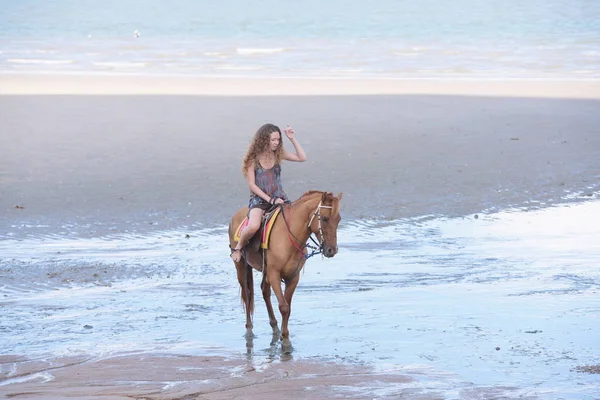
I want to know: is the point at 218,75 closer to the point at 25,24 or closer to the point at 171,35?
the point at 171,35

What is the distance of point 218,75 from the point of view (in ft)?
107

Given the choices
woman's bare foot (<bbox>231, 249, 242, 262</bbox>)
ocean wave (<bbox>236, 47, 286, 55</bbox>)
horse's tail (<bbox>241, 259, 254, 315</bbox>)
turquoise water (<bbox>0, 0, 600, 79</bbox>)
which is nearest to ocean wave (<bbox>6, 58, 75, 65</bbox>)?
turquoise water (<bbox>0, 0, 600, 79</bbox>)

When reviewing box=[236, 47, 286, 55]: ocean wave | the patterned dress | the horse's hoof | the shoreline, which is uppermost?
box=[236, 47, 286, 55]: ocean wave

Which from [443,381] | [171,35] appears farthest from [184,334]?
[171,35]

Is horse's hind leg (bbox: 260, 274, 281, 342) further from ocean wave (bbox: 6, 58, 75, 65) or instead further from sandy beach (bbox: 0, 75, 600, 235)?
ocean wave (bbox: 6, 58, 75, 65)

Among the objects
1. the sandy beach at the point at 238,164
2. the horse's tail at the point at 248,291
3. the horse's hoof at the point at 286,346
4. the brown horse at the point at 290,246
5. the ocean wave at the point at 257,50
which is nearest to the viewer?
the sandy beach at the point at 238,164

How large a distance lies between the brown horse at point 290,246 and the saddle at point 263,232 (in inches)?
0.7

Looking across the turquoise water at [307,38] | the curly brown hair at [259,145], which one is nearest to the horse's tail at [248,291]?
the curly brown hair at [259,145]

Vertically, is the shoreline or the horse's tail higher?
the shoreline

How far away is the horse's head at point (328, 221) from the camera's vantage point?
8906 millimetres

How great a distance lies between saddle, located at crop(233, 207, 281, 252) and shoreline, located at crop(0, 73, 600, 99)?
1691 centimetres

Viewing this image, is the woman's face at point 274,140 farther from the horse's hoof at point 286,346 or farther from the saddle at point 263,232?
the horse's hoof at point 286,346

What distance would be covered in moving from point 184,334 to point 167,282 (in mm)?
2207

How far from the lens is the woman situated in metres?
9.65
